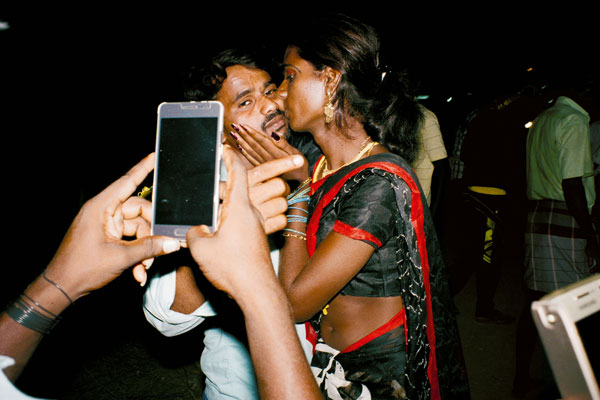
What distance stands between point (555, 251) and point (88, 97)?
19.7 ft

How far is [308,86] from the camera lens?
1.87m

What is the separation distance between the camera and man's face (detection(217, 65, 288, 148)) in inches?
81.0

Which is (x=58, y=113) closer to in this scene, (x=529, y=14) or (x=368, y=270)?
(x=368, y=270)

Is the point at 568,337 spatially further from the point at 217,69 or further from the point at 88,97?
the point at 88,97

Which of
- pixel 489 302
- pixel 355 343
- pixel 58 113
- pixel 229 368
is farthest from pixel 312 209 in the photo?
pixel 58 113

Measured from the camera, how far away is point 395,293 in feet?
5.16

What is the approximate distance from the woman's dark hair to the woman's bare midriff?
0.89 meters

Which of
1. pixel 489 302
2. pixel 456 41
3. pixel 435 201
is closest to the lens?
pixel 489 302

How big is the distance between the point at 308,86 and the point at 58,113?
14.7 feet

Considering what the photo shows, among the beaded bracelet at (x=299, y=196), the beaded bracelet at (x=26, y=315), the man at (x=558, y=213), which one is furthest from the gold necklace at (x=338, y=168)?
the man at (x=558, y=213)

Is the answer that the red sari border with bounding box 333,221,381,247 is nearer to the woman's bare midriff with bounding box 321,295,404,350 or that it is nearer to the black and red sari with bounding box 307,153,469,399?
the black and red sari with bounding box 307,153,469,399

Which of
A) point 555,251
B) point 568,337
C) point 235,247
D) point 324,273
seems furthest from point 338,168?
point 555,251

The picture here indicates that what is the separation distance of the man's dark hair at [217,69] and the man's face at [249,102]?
4 centimetres

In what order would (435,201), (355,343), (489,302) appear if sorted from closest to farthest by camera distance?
1. (355,343)
2. (489,302)
3. (435,201)
